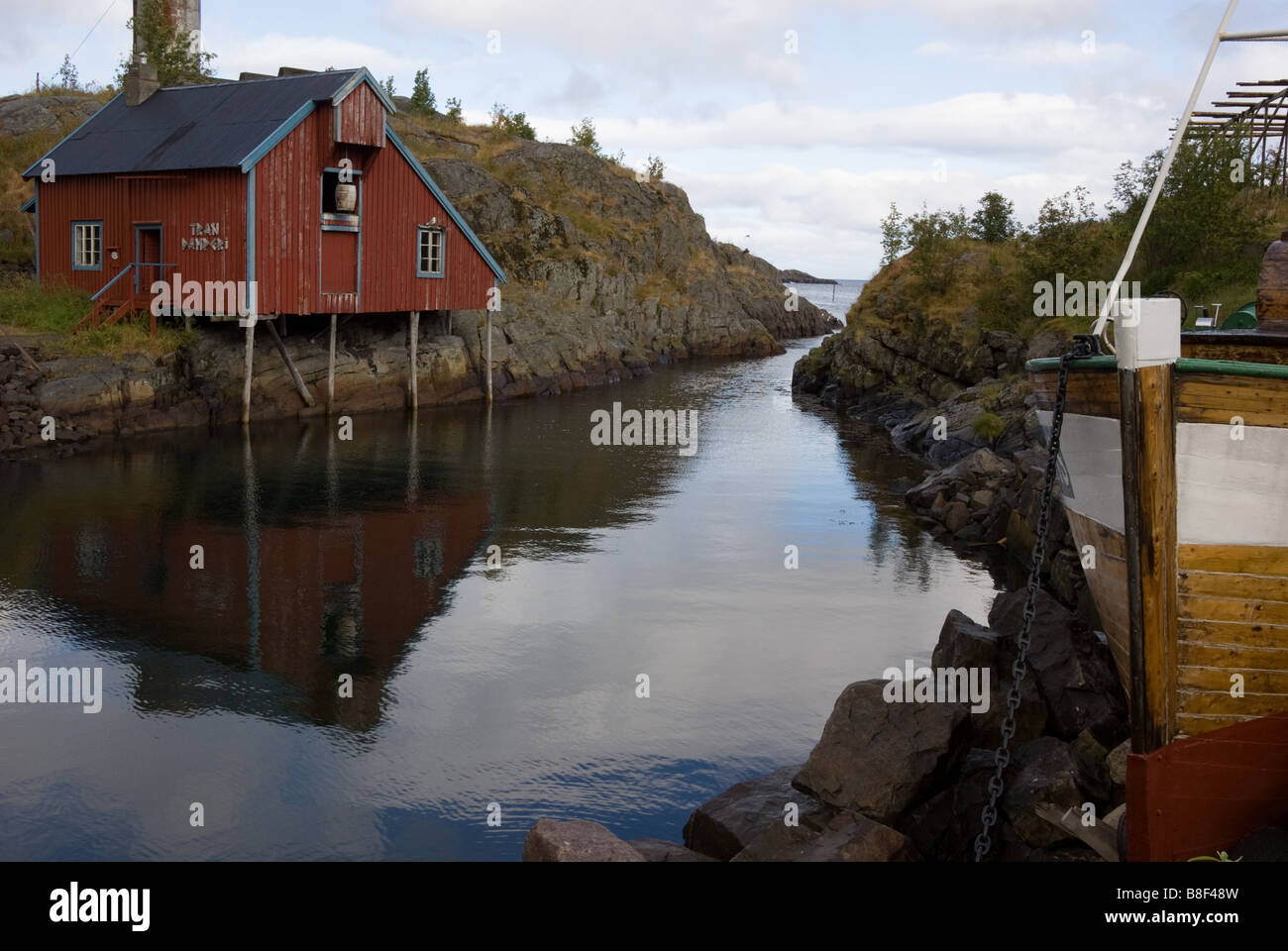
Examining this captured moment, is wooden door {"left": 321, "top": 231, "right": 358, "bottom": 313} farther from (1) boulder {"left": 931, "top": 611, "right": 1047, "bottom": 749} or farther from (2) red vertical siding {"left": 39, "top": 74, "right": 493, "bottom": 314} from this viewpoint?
(1) boulder {"left": 931, "top": 611, "right": 1047, "bottom": 749}

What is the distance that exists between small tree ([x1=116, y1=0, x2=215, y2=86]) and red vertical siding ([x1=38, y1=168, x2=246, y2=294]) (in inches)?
541

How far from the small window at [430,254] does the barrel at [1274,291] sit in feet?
94.6

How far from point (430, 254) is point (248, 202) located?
7.83 metres

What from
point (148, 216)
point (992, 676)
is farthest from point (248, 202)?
point (992, 676)

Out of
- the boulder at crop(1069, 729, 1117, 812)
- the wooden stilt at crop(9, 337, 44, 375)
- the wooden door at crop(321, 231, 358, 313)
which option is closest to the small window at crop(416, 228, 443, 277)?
the wooden door at crop(321, 231, 358, 313)

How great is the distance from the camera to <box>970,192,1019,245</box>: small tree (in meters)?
50.5

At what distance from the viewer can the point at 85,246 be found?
118ft

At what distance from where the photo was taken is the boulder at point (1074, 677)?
39.0 feet

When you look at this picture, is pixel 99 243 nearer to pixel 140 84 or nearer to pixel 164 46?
pixel 140 84

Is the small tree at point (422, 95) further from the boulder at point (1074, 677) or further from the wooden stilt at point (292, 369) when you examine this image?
the boulder at point (1074, 677)
